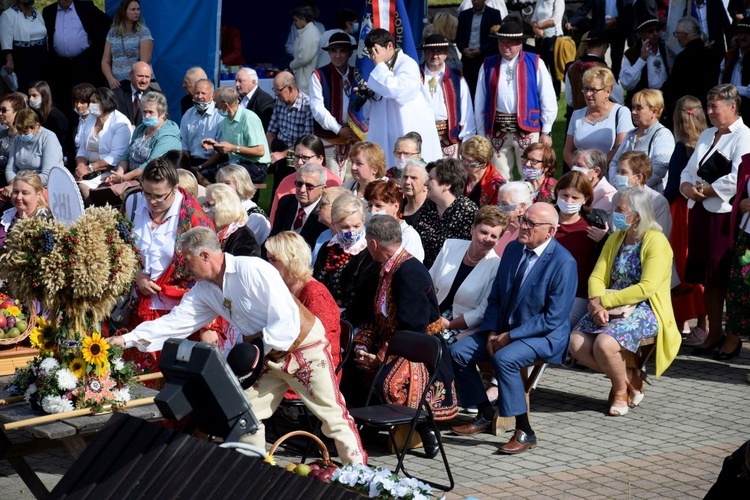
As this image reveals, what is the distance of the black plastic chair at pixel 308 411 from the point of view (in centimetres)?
689

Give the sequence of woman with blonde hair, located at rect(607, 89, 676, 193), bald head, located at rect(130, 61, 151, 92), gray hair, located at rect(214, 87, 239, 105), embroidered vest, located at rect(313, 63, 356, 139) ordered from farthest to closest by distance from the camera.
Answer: bald head, located at rect(130, 61, 151, 92), embroidered vest, located at rect(313, 63, 356, 139), gray hair, located at rect(214, 87, 239, 105), woman with blonde hair, located at rect(607, 89, 676, 193)

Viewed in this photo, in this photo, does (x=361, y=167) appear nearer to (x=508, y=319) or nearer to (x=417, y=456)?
(x=508, y=319)

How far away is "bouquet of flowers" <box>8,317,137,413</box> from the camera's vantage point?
6.16 metres

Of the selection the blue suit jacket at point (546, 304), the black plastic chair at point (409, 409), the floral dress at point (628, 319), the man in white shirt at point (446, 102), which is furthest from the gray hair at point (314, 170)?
the man in white shirt at point (446, 102)

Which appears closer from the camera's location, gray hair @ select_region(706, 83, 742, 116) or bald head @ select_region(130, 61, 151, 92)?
gray hair @ select_region(706, 83, 742, 116)

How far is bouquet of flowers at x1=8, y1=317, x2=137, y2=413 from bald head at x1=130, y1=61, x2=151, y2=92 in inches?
249

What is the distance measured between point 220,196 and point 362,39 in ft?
11.9

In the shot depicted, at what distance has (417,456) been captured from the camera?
7.32 metres

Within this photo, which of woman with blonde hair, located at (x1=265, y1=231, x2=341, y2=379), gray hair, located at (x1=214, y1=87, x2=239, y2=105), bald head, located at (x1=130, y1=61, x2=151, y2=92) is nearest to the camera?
woman with blonde hair, located at (x1=265, y1=231, x2=341, y2=379)

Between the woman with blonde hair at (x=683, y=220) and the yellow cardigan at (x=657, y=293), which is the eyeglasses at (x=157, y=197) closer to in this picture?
the yellow cardigan at (x=657, y=293)

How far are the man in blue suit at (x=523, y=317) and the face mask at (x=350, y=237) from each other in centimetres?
96

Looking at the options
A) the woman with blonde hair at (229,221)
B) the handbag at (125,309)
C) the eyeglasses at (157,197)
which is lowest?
the handbag at (125,309)

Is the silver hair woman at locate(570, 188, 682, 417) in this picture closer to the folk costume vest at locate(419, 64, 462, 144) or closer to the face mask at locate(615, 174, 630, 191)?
the face mask at locate(615, 174, 630, 191)

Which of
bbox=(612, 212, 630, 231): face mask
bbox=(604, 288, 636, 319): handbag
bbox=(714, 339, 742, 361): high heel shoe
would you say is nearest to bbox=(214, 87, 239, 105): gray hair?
bbox=(612, 212, 630, 231): face mask
